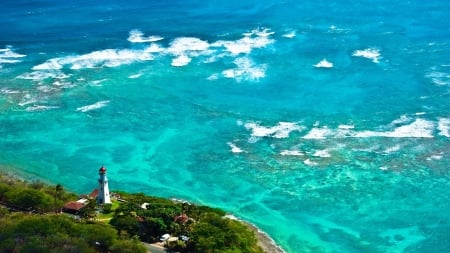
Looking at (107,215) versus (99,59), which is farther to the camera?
(99,59)

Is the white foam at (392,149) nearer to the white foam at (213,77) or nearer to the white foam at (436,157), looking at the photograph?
the white foam at (436,157)

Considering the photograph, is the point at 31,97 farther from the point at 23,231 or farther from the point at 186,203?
the point at 23,231

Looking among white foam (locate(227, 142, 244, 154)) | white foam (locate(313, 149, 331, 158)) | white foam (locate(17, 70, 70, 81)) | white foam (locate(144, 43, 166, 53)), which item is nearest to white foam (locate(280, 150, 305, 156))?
white foam (locate(313, 149, 331, 158))

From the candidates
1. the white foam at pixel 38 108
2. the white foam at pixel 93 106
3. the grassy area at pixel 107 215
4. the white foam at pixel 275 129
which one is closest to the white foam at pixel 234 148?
the white foam at pixel 275 129

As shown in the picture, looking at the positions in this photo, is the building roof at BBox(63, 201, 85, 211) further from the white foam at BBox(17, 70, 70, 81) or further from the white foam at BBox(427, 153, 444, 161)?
the white foam at BBox(17, 70, 70, 81)

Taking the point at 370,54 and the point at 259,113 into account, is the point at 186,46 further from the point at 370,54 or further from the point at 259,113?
the point at 370,54

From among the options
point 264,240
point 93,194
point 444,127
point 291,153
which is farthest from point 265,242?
point 444,127
